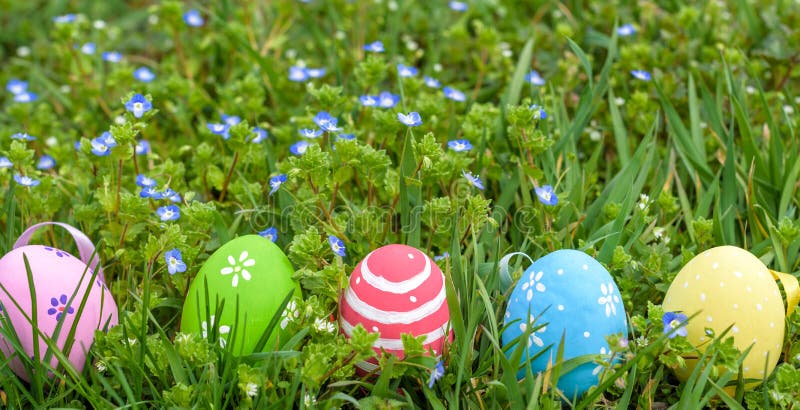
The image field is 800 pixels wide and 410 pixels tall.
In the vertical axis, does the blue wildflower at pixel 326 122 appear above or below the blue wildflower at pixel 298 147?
above

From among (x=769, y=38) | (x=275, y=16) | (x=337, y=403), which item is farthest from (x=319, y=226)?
(x=769, y=38)

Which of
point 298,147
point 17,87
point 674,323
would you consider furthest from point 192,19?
point 674,323

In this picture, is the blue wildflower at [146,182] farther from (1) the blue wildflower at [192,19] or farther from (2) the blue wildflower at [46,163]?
(1) the blue wildflower at [192,19]

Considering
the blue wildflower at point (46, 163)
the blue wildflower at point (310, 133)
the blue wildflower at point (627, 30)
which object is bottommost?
the blue wildflower at point (46, 163)

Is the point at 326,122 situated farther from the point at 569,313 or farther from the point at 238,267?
the point at 569,313

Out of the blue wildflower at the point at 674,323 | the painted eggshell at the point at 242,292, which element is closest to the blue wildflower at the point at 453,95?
the painted eggshell at the point at 242,292

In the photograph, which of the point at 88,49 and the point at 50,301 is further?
the point at 88,49

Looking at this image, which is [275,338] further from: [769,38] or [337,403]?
[769,38]
